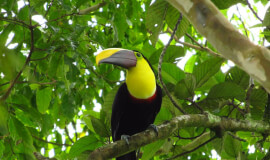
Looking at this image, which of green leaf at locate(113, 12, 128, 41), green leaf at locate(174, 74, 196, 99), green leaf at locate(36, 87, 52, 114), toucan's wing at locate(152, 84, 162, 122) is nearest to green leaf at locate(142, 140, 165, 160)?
green leaf at locate(174, 74, 196, 99)

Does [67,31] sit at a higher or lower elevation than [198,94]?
higher

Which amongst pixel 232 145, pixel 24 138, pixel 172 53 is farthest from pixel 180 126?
pixel 24 138

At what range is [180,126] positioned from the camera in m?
2.68

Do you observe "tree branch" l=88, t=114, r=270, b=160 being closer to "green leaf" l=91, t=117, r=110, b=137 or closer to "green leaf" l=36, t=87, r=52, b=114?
"green leaf" l=91, t=117, r=110, b=137

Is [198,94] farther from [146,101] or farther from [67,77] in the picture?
[67,77]

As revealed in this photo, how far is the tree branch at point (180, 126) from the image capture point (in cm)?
219

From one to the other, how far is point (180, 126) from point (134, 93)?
1015 millimetres

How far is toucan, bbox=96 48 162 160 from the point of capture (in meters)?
3.56

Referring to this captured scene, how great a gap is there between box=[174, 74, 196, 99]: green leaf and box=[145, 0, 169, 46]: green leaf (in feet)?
1.45

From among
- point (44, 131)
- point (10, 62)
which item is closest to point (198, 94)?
point (44, 131)

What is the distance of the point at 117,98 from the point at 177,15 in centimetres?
112

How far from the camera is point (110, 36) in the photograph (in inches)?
179

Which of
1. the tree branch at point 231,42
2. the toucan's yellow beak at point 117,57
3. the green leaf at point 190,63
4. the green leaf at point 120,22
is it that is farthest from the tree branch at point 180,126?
the green leaf at point 120,22

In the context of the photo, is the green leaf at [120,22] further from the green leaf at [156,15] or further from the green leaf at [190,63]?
the green leaf at [156,15]
